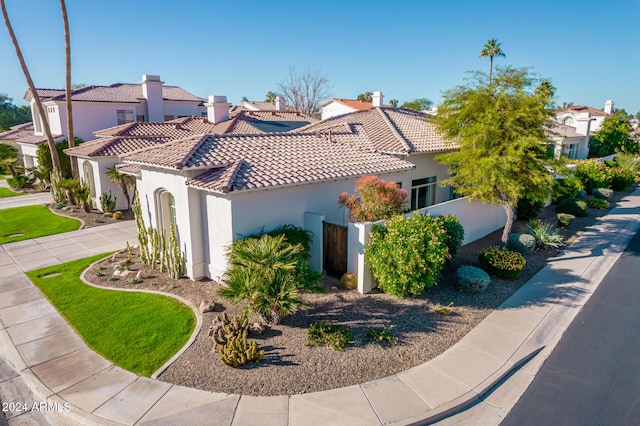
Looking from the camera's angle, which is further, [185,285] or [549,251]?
[549,251]

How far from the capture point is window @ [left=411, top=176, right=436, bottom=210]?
20328 mm

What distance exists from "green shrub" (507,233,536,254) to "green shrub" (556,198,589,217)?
26.4 ft

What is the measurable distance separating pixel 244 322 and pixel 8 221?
1960 centimetres

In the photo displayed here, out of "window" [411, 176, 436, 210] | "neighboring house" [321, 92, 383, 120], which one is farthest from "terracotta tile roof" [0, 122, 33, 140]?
"neighboring house" [321, 92, 383, 120]

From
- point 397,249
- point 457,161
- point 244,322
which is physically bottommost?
point 244,322

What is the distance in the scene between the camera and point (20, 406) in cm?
759

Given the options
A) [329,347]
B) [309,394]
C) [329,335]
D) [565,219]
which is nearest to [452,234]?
[329,335]

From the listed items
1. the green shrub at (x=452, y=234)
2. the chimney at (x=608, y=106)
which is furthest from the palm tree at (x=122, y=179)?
the chimney at (x=608, y=106)

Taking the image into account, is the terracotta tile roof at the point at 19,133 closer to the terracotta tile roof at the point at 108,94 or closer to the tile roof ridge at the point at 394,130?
the terracotta tile roof at the point at 108,94

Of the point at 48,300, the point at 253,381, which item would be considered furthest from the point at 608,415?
the point at 48,300

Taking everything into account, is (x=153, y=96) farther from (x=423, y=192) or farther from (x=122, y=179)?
(x=423, y=192)

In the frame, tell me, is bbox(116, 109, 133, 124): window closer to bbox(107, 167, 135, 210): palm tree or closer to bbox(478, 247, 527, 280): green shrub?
bbox(107, 167, 135, 210): palm tree

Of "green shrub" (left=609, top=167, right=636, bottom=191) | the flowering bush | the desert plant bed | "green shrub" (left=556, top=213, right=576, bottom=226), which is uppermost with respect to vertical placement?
the flowering bush

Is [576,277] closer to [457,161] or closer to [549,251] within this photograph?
[549,251]
